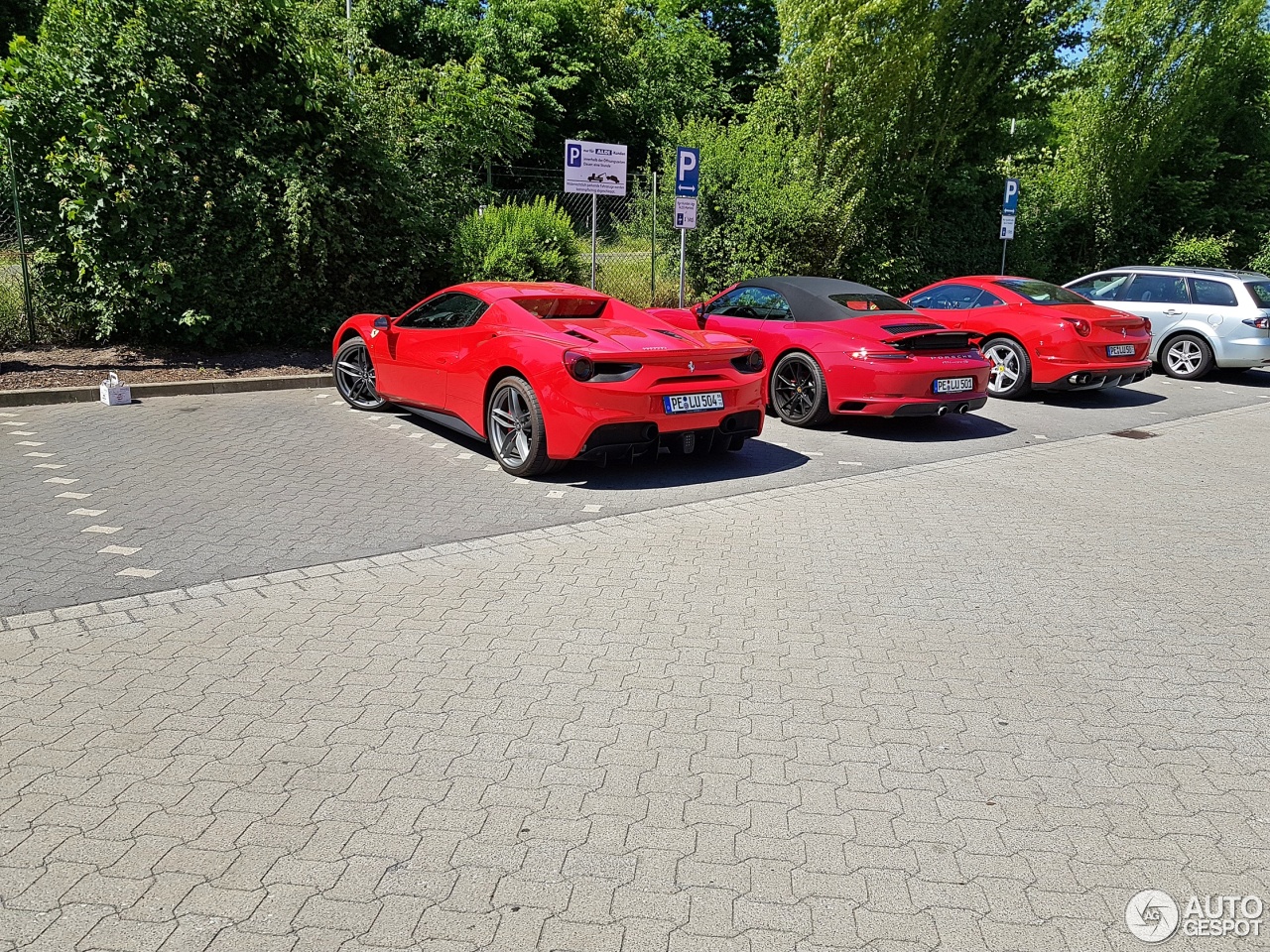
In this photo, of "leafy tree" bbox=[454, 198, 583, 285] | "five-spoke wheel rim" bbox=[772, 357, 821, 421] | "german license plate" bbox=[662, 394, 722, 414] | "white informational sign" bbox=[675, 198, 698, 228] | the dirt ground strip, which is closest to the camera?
"german license plate" bbox=[662, 394, 722, 414]

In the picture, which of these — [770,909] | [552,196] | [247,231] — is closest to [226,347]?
[247,231]

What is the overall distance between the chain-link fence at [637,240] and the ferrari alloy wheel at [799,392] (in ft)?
23.4

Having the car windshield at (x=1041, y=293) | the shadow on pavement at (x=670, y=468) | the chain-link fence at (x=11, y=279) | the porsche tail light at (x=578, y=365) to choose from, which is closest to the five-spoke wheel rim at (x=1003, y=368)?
the car windshield at (x=1041, y=293)

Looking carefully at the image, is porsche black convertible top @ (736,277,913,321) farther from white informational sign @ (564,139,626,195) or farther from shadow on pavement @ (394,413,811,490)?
white informational sign @ (564,139,626,195)

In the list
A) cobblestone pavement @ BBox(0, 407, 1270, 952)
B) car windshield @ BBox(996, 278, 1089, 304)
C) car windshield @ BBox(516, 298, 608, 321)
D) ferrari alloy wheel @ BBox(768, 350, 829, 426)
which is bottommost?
cobblestone pavement @ BBox(0, 407, 1270, 952)

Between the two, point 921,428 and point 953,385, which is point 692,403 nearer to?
point 953,385

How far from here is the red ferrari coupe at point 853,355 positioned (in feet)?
29.1

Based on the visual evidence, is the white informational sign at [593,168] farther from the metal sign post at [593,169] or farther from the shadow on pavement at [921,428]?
the shadow on pavement at [921,428]

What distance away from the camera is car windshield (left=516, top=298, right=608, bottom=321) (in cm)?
772

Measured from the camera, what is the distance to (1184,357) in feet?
46.2

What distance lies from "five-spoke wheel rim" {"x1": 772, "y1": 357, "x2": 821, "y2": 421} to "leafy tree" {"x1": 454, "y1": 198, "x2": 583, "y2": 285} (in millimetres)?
5334

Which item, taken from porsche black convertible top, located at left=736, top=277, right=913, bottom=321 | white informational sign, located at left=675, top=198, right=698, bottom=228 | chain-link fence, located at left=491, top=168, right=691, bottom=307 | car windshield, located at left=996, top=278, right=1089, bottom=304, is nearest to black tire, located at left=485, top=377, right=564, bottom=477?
porsche black convertible top, located at left=736, top=277, right=913, bottom=321

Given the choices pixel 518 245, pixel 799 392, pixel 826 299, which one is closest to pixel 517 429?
pixel 799 392

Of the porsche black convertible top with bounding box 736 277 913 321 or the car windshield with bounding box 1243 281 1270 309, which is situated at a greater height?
the car windshield with bounding box 1243 281 1270 309
